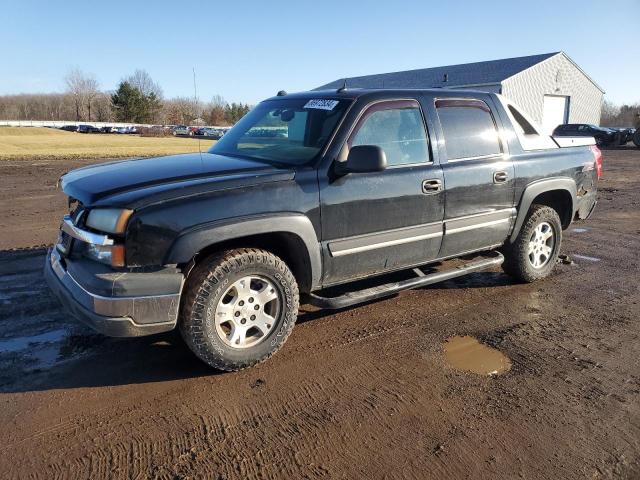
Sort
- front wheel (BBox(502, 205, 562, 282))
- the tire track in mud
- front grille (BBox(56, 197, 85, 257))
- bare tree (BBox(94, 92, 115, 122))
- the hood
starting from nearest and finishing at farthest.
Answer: the tire track in mud < the hood < front grille (BBox(56, 197, 85, 257)) < front wheel (BBox(502, 205, 562, 282)) < bare tree (BBox(94, 92, 115, 122))

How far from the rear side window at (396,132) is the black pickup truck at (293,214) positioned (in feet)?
0.04

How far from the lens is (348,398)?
326cm

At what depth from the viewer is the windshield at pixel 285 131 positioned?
3975mm

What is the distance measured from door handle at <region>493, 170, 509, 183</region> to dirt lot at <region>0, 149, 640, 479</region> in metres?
1.19

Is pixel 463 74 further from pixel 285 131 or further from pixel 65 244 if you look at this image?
pixel 65 244

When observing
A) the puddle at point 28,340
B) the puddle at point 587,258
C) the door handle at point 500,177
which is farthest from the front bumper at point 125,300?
the puddle at point 587,258

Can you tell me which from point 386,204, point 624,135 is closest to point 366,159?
point 386,204

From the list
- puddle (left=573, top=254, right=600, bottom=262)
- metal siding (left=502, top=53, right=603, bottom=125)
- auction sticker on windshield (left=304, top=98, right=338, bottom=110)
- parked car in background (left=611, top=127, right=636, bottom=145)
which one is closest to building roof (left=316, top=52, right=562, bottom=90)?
metal siding (left=502, top=53, right=603, bottom=125)

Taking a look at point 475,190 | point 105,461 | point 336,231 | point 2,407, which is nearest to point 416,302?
point 475,190

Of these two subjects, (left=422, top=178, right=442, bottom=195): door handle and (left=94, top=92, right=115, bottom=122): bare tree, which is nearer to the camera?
(left=422, top=178, right=442, bottom=195): door handle

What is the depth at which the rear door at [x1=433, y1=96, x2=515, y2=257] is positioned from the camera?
4.47 meters

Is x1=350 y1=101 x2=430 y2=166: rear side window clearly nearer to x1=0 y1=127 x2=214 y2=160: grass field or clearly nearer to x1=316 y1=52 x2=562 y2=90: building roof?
x1=0 y1=127 x2=214 y2=160: grass field

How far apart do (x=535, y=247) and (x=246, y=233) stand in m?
3.50

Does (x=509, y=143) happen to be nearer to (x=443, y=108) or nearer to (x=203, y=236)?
(x=443, y=108)
